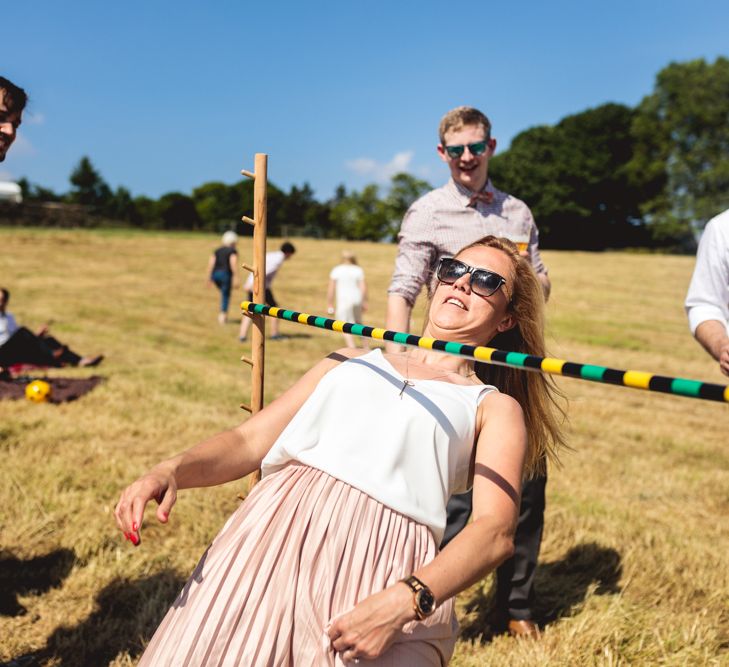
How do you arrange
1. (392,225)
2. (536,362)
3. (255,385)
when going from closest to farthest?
(536,362), (255,385), (392,225)

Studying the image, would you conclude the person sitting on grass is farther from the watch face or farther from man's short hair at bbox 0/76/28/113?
the watch face

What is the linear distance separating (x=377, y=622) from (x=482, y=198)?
2597mm

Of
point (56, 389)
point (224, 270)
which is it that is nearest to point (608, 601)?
point (56, 389)

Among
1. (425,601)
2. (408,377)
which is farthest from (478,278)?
(425,601)

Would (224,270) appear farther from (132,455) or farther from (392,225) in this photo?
(392,225)

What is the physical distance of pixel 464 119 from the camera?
11.9 ft

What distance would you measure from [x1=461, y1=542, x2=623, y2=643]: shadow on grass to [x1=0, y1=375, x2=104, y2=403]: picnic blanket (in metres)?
5.34

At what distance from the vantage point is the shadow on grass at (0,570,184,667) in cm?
309

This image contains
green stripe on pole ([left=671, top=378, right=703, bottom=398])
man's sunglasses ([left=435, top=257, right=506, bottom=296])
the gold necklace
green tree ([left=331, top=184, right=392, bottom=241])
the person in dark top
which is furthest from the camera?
green tree ([left=331, top=184, right=392, bottom=241])

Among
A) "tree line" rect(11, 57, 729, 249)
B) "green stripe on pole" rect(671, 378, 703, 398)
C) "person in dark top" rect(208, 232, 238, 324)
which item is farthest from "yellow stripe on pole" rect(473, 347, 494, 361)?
"tree line" rect(11, 57, 729, 249)

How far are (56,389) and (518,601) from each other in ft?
20.3

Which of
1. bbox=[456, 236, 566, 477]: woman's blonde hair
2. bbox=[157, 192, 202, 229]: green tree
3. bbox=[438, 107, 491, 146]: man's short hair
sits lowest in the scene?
bbox=[157, 192, 202, 229]: green tree

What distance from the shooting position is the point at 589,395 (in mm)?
10102

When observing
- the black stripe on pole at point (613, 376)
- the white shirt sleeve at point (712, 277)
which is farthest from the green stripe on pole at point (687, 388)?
the white shirt sleeve at point (712, 277)
